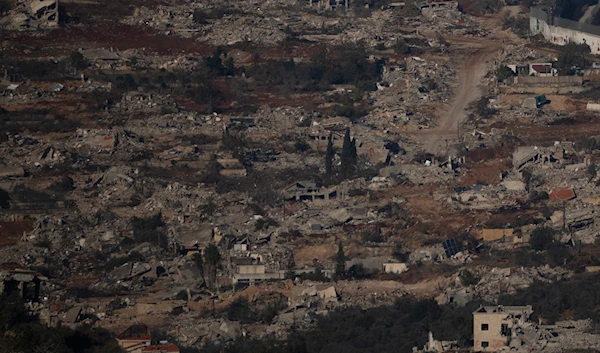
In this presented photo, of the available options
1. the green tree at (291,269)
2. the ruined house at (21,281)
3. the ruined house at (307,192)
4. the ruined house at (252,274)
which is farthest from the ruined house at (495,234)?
the ruined house at (21,281)

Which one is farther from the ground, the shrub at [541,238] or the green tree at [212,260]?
the shrub at [541,238]

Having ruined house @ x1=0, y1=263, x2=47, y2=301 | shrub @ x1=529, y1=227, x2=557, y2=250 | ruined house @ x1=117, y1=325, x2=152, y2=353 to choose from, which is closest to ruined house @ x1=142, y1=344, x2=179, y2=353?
ruined house @ x1=117, y1=325, x2=152, y2=353

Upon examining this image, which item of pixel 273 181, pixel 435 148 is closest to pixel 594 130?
pixel 435 148

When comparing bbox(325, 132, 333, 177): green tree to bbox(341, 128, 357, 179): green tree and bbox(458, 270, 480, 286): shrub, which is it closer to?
bbox(341, 128, 357, 179): green tree

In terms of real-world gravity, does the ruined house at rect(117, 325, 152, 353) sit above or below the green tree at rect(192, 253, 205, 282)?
above

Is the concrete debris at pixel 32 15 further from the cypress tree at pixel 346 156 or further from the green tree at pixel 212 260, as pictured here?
the green tree at pixel 212 260

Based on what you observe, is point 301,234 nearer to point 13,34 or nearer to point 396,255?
point 396,255

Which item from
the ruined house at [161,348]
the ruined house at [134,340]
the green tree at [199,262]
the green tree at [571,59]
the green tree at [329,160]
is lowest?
the green tree at [199,262]

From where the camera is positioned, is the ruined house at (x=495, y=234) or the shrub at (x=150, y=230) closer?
the ruined house at (x=495, y=234)
